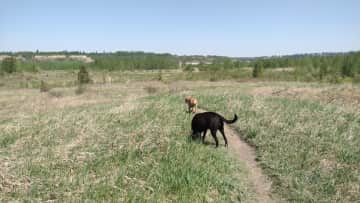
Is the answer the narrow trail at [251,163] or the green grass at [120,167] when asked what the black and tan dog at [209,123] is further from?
the narrow trail at [251,163]

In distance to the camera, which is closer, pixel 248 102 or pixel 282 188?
pixel 282 188

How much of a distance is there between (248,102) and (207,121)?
8931 millimetres

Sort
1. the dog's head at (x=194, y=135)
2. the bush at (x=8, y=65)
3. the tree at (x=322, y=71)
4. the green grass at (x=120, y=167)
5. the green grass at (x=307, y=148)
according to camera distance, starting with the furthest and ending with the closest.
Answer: the bush at (x=8, y=65), the tree at (x=322, y=71), the dog's head at (x=194, y=135), the green grass at (x=307, y=148), the green grass at (x=120, y=167)

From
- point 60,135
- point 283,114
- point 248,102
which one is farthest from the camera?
point 248,102

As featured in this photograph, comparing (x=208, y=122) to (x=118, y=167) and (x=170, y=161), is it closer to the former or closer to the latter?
(x=170, y=161)

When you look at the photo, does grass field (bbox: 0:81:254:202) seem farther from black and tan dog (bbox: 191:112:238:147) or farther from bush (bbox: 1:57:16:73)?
bush (bbox: 1:57:16:73)

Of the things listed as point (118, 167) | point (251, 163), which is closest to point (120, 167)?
point (118, 167)

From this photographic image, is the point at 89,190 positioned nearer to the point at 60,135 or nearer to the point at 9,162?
the point at 9,162

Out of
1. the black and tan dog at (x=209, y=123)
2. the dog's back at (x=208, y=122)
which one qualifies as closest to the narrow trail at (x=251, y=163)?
the black and tan dog at (x=209, y=123)

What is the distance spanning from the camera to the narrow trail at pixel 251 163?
7688 millimetres

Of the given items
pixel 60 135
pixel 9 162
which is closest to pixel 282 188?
pixel 9 162

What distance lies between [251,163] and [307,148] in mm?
1839

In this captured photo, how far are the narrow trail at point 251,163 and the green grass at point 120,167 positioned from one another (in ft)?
0.81

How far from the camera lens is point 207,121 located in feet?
36.2
